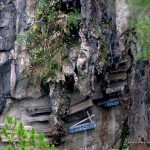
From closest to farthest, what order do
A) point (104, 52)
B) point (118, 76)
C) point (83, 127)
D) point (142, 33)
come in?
point (142, 33)
point (104, 52)
point (83, 127)
point (118, 76)

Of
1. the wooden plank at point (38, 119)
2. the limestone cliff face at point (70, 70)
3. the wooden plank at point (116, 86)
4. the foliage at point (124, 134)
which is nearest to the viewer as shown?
the limestone cliff face at point (70, 70)

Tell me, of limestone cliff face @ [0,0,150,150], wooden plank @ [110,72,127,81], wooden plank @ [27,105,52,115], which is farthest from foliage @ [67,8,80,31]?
wooden plank @ [27,105,52,115]

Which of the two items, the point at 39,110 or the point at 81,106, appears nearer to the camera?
the point at 39,110

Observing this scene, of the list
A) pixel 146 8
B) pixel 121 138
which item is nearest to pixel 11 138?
pixel 146 8

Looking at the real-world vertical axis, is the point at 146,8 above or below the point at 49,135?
above

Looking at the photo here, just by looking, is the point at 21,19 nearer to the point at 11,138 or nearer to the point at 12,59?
the point at 12,59

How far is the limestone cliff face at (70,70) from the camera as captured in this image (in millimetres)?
9727

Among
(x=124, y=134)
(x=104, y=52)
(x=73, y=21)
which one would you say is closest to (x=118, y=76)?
(x=104, y=52)

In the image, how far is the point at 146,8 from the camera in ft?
22.9

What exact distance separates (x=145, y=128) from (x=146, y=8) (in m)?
5.40

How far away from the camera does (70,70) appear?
966cm

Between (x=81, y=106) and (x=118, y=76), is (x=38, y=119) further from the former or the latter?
(x=118, y=76)

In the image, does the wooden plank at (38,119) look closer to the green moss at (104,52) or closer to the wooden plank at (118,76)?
the green moss at (104,52)

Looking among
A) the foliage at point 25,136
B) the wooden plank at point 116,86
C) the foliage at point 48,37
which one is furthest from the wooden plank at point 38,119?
the foliage at point 25,136
